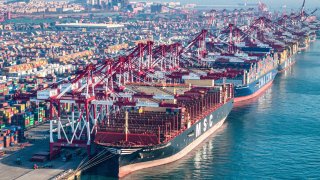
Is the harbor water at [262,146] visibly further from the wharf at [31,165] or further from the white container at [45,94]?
the white container at [45,94]

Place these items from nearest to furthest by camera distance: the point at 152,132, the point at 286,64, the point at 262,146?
the point at 152,132 → the point at 262,146 → the point at 286,64

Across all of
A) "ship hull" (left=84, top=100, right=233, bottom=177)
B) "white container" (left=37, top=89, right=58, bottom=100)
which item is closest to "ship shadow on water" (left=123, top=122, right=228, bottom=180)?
"ship hull" (left=84, top=100, right=233, bottom=177)

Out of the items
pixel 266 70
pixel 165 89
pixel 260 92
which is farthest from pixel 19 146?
pixel 266 70

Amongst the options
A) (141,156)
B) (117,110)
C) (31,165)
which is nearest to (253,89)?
(117,110)

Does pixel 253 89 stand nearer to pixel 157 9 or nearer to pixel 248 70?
pixel 248 70

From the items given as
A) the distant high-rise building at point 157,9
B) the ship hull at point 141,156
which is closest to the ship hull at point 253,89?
the ship hull at point 141,156
